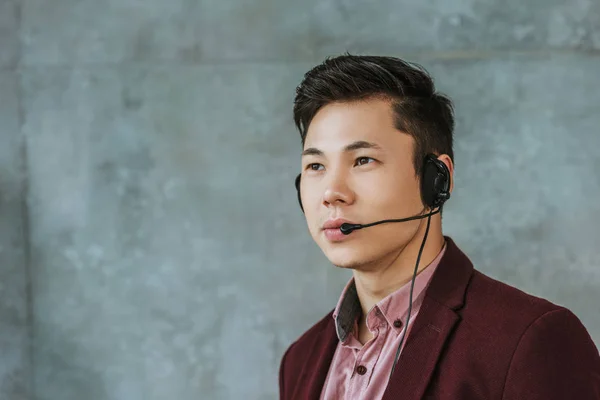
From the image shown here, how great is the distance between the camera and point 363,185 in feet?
4.74

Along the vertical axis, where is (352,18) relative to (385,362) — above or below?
above

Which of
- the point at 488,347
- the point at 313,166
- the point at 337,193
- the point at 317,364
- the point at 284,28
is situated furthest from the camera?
the point at 284,28

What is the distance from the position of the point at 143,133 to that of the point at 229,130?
10.9 inches

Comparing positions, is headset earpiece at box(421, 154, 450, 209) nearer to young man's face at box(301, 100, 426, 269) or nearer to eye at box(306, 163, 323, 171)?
young man's face at box(301, 100, 426, 269)

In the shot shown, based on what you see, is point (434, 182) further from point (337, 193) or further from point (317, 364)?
point (317, 364)

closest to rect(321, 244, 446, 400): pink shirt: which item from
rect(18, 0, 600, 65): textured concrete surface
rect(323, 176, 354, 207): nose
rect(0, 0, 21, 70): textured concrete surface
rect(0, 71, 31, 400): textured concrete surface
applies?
rect(323, 176, 354, 207): nose

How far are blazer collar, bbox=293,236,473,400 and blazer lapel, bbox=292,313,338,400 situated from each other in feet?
0.07

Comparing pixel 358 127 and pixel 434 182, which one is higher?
pixel 358 127

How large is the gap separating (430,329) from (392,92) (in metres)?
0.48

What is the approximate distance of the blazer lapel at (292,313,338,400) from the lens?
161 cm

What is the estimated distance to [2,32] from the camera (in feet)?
7.96

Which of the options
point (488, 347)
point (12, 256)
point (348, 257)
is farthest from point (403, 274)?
point (12, 256)

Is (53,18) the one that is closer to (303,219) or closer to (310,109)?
(303,219)

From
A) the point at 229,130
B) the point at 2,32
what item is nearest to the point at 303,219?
the point at 229,130
